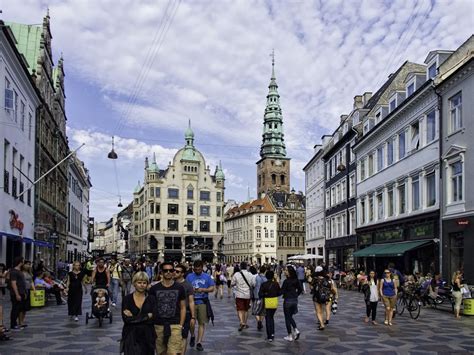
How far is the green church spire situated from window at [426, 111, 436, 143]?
97099mm

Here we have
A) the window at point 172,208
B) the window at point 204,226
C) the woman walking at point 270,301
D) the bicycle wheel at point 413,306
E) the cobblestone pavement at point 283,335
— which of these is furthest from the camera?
the window at point 204,226

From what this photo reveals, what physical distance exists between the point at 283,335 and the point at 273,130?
377 feet

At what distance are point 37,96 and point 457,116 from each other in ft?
79.9

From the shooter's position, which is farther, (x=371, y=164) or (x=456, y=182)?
(x=371, y=164)

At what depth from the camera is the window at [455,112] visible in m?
25.7

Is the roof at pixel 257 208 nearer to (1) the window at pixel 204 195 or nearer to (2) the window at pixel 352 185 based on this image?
(1) the window at pixel 204 195

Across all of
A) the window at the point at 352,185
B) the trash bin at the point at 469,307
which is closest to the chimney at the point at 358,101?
the window at the point at 352,185

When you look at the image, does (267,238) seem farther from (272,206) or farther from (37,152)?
(37,152)

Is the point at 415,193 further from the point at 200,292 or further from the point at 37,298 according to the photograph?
the point at 200,292

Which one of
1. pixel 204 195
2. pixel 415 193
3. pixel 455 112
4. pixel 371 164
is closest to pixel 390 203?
pixel 415 193

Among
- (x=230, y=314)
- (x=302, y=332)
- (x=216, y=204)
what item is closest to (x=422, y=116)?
(x=230, y=314)

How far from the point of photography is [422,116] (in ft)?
98.4

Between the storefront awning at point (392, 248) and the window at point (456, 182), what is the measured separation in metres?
3.20

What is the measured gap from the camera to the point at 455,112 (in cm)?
2630
